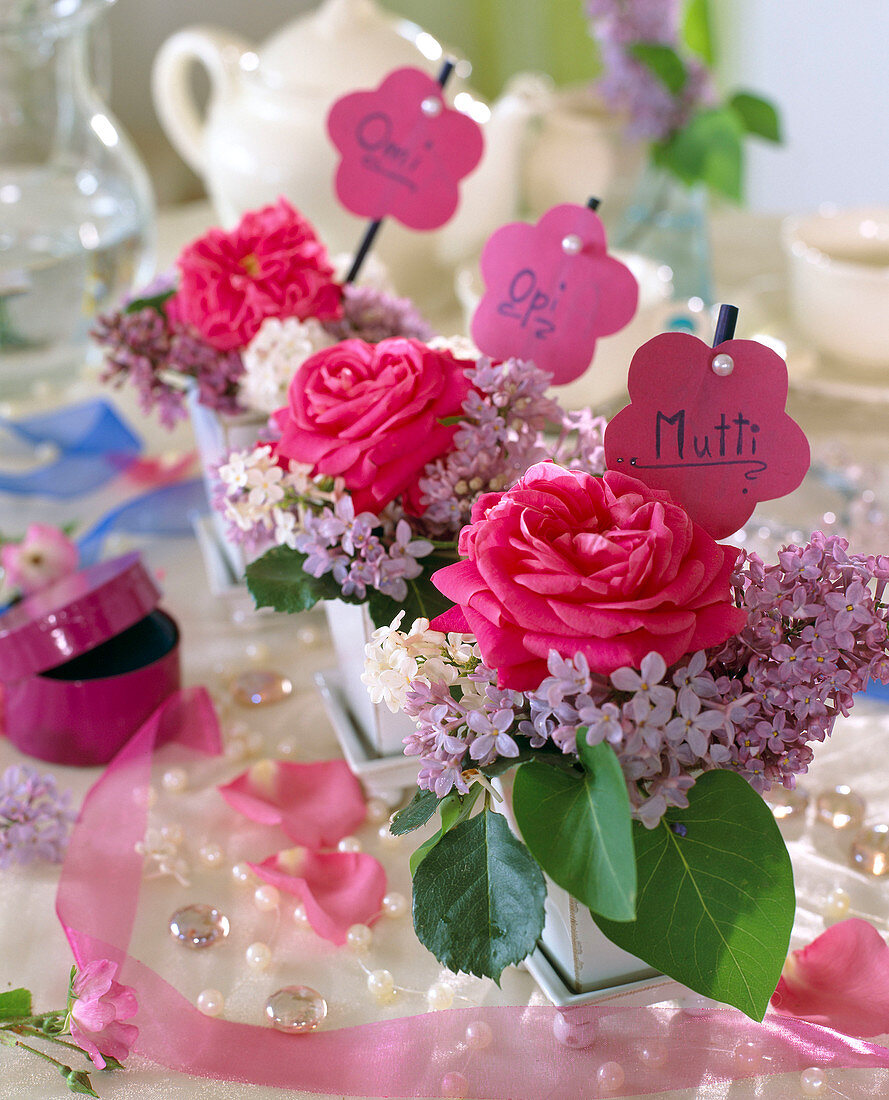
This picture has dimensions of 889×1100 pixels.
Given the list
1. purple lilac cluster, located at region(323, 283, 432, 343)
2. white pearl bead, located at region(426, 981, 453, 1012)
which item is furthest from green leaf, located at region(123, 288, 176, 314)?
white pearl bead, located at region(426, 981, 453, 1012)

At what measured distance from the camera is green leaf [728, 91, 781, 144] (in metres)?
1.03

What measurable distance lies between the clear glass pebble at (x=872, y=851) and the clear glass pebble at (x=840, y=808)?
0.01 m

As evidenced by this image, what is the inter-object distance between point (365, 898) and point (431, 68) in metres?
0.68

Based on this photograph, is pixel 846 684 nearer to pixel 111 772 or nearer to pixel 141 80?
pixel 111 772

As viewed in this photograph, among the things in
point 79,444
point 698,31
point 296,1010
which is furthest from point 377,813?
point 698,31

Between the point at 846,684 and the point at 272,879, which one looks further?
the point at 272,879

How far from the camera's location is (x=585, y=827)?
1.15 feet

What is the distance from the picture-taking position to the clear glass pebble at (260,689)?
638mm

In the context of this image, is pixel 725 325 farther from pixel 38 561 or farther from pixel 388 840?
pixel 38 561

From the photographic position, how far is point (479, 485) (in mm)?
483

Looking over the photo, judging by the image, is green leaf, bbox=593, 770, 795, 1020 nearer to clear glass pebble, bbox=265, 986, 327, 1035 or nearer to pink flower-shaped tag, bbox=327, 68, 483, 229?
Result: clear glass pebble, bbox=265, 986, 327, 1035

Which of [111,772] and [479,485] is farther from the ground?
[479,485]

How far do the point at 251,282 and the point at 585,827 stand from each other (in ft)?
1.38

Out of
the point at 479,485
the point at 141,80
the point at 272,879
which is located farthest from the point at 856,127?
the point at 272,879
